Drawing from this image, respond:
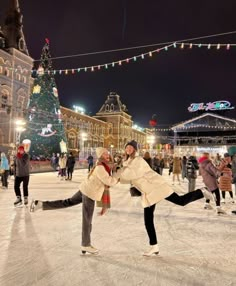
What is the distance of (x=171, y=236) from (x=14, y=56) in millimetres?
38523

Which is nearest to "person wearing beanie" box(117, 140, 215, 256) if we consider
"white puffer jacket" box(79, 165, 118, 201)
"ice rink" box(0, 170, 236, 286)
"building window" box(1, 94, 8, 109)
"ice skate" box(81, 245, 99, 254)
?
"white puffer jacket" box(79, 165, 118, 201)

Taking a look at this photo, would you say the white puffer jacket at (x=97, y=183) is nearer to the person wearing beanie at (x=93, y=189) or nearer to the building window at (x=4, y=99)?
the person wearing beanie at (x=93, y=189)

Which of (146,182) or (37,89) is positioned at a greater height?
(37,89)

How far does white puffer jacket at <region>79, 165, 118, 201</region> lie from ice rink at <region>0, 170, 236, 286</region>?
720 mm

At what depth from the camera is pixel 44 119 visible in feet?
94.7

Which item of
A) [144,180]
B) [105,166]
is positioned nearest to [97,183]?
[105,166]

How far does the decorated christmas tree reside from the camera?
28625 millimetres

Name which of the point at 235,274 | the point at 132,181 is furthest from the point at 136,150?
the point at 235,274

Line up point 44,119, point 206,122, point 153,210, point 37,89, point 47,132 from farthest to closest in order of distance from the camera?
point 206,122 < point 37,89 < point 47,132 < point 44,119 < point 153,210

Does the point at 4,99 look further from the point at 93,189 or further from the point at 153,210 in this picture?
the point at 153,210

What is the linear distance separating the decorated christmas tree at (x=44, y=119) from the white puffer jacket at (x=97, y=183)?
25.3 m

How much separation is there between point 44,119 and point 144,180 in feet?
85.8

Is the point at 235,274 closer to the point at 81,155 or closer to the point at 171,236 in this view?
the point at 171,236

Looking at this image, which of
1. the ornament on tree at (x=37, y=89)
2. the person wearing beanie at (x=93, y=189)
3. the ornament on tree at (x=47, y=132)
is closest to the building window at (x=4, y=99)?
the ornament on tree at (x=37, y=89)
